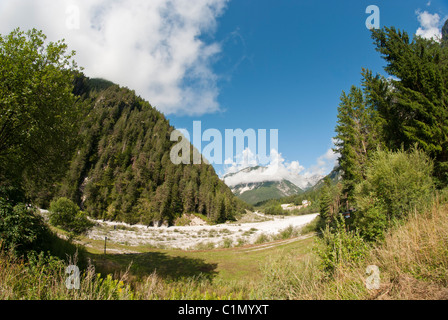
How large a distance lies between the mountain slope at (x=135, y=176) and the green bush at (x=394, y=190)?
320 feet

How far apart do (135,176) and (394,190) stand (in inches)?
4932

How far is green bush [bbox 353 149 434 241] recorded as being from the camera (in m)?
14.2

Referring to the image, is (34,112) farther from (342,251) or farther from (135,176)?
(135,176)

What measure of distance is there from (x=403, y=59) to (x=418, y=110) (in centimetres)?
691

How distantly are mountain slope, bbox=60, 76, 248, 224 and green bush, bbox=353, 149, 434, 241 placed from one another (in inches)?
3841

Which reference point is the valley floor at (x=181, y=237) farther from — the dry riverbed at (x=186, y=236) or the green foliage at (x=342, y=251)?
the green foliage at (x=342, y=251)

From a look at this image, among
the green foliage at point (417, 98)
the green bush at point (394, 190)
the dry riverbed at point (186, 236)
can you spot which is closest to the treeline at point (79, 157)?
the dry riverbed at point (186, 236)

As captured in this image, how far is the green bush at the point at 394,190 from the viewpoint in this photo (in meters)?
14.2

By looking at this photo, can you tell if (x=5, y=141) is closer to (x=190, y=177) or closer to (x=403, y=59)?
(x=403, y=59)

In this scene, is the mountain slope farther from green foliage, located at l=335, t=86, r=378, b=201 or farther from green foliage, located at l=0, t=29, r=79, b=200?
green foliage, located at l=0, t=29, r=79, b=200

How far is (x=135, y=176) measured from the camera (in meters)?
118

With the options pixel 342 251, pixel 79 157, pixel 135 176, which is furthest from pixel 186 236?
pixel 79 157
